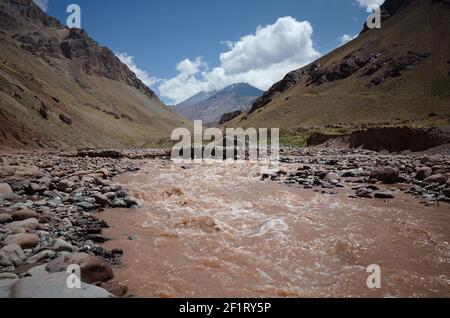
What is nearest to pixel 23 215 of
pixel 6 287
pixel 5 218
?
pixel 5 218

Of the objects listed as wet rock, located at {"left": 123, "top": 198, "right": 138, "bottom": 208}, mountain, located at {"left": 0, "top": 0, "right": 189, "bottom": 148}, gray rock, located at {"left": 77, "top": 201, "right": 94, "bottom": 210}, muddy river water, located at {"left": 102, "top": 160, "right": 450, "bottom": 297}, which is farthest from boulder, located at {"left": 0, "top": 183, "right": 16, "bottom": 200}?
mountain, located at {"left": 0, "top": 0, "right": 189, "bottom": 148}

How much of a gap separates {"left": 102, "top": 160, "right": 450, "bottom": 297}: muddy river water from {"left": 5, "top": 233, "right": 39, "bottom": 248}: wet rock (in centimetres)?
155

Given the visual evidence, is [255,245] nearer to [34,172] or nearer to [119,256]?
[119,256]

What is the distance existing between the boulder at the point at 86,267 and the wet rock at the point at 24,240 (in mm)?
1484

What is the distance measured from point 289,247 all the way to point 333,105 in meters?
72.7

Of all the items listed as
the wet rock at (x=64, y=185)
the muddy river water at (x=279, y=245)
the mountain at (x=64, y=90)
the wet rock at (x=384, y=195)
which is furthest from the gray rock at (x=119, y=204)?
the mountain at (x=64, y=90)

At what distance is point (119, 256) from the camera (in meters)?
6.73

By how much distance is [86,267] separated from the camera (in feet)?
17.5

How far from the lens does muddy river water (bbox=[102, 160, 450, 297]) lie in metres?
5.75

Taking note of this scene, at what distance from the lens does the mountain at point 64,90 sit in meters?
34.5

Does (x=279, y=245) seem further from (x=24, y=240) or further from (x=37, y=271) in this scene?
(x=24, y=240)

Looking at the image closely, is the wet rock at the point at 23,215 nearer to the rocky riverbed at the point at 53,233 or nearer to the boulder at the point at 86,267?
the rocky riverbed at the point at 53,233

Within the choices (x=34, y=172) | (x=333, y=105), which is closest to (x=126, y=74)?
(x=333, y=105)
